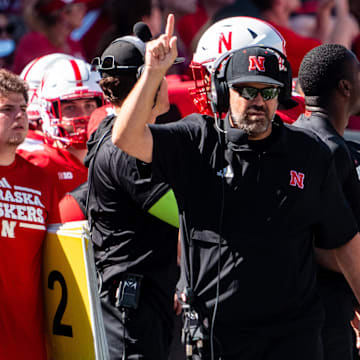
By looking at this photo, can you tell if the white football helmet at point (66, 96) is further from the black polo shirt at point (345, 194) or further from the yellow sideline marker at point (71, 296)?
the black polo shirt at point (345, 194)

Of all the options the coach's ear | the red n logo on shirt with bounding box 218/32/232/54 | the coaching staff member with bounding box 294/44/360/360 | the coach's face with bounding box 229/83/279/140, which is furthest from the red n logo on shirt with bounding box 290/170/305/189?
the red n logo on shirt with bounding box 218/32/232/54

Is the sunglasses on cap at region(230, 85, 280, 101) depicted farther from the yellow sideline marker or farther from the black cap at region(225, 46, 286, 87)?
the yellow sideline marker

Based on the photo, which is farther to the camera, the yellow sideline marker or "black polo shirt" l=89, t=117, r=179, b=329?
"black polo shirt" l=89, t=117, r=179, b=329

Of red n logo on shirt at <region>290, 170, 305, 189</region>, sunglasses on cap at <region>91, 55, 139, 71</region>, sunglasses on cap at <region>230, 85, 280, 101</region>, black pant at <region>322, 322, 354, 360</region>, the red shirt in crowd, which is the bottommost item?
black pant at <region>322, 322, 354, 360</region>

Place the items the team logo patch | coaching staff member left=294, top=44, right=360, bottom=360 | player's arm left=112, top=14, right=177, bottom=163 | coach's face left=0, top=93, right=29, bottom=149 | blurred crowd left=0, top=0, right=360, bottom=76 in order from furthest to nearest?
1. blurred crowd left=0, top=0, right=360, bottom=76
2. the team logo patch
3. coach's face left=0, top=93, right=29, bottom=149
4. coaching staff member left=294, top=44, right=360, bottom=360
5. player's arm left=112, top=14, right=177, bottom=163

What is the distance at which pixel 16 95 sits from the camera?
167 inches

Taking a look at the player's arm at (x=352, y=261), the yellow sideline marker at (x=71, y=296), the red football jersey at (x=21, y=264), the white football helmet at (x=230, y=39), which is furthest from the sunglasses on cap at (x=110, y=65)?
the player's arm at (x=352, y=261)

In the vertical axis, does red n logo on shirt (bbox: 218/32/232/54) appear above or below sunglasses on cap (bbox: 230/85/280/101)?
below

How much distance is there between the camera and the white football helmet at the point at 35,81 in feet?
19.7

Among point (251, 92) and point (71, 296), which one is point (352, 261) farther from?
point (71, 296)

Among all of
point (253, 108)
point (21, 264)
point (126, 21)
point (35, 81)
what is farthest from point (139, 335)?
point (126, 21)

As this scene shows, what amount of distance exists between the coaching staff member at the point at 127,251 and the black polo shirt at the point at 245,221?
56 centimetres

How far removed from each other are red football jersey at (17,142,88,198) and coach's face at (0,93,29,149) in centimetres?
113

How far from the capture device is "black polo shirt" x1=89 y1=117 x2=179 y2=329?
3990 mm
